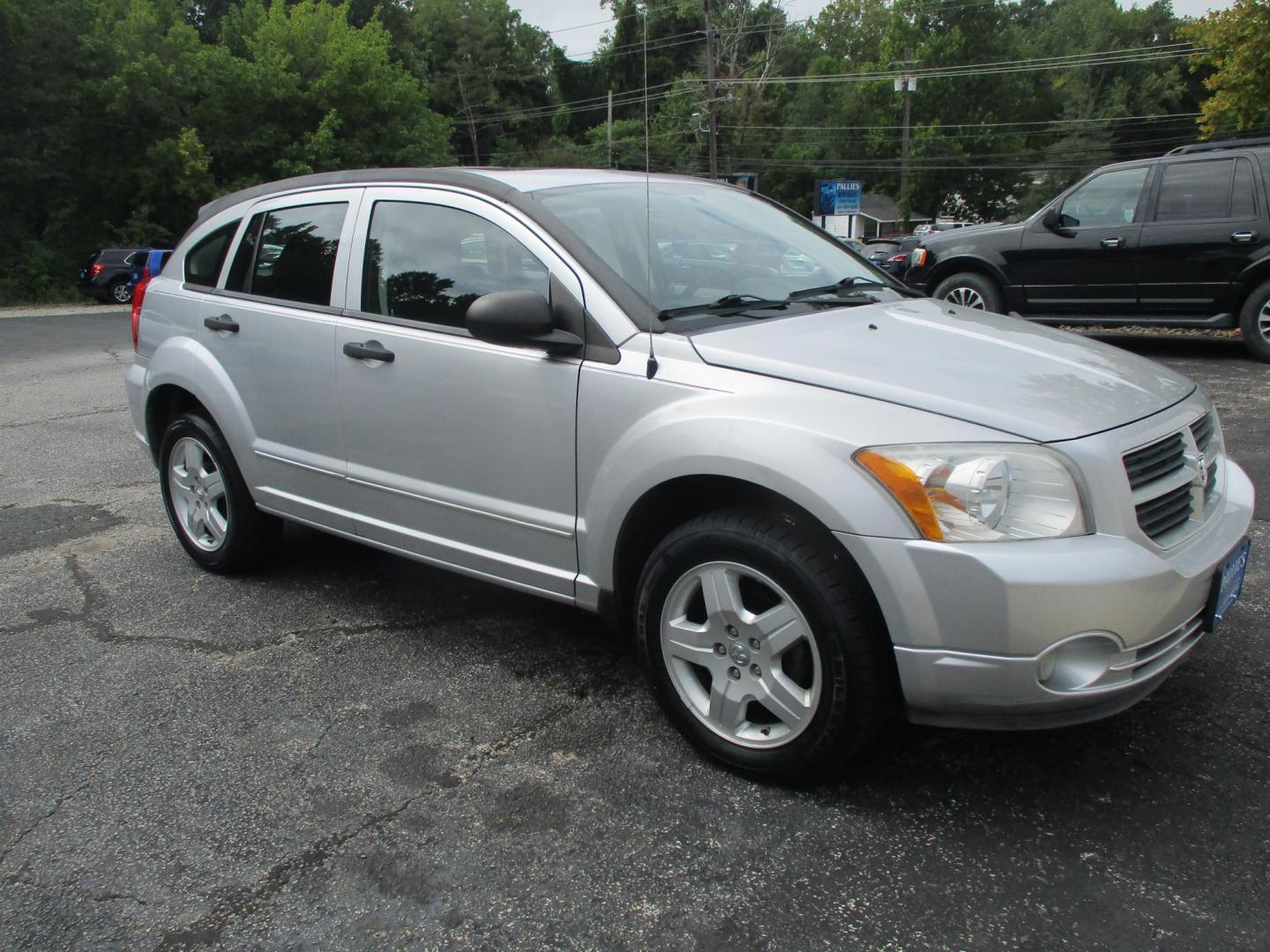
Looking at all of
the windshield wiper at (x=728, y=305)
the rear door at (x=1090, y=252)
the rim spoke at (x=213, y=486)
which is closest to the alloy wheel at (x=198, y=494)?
the rim spoke at (x=213, y=486)

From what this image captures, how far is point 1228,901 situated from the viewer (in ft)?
7.37

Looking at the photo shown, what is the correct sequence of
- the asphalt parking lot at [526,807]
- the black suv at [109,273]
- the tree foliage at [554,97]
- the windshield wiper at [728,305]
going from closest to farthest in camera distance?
1. the asphalt parking lot at [526,807]
2. the windshield wiper at [728,305]
3. the tree foliage at [554,97]
4. the black suv at [109,273]

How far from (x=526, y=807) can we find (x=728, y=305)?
5.36 feet

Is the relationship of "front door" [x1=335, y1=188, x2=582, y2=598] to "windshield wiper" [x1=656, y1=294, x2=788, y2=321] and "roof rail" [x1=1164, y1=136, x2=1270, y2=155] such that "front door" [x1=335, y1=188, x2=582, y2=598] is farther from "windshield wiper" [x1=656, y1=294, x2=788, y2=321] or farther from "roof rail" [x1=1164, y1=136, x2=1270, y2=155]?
"roof rail" [x1=1164, y1=136, x2=1270, y2=155]

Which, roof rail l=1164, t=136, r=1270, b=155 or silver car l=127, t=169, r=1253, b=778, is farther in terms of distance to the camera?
roof rail l=1164, t=136, r=1270, b=155

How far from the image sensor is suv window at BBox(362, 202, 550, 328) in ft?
10.8

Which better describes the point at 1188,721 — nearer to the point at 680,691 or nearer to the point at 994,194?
the point at 680,691

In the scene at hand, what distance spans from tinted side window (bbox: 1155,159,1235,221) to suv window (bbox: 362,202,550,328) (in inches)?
304

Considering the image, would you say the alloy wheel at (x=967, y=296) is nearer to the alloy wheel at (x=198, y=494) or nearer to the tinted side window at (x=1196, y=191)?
the tinted side window at (x=1196, y=191)

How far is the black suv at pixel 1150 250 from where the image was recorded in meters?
A: 8.65

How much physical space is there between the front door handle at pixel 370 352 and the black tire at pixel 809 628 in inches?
50.0

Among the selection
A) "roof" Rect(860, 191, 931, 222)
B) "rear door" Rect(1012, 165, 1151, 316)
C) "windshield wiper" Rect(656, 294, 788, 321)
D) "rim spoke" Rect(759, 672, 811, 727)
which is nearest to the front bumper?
"rim spoke" Rect(759, 672, 811, 727)

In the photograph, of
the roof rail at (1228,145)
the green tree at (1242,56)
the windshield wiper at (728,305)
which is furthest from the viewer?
the green tree at (1242,56)

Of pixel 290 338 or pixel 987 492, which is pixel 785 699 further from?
pixel 290 338
